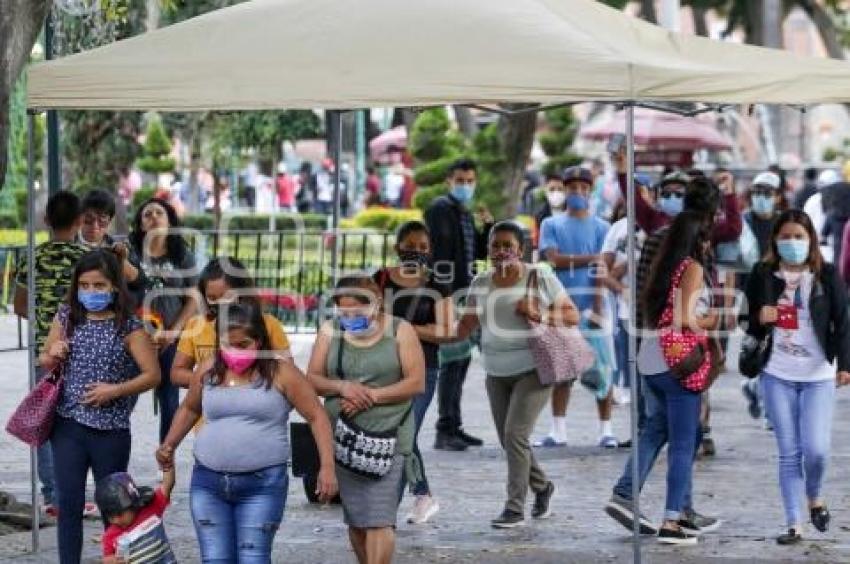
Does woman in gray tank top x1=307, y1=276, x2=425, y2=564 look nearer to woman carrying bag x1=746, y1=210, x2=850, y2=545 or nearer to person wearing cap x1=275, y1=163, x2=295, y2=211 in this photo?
woman carrying bag x1=746, y1=210, x2=850, y2=545

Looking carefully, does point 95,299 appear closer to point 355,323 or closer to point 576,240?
point 355,323

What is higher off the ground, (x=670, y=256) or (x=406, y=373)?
(x=670, y=256)

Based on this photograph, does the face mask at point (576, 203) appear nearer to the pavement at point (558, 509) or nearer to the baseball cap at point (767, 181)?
the pavement at point (558, 509)

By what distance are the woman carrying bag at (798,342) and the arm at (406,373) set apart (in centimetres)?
243

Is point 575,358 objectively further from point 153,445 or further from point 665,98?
point 153,445

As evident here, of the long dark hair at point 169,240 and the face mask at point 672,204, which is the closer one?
the long dark hair at point 169,240

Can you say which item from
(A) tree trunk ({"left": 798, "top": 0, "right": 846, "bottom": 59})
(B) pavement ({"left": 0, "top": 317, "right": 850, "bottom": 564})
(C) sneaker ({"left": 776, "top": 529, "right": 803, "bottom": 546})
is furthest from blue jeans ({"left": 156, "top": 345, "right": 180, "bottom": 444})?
(A) tree trunk ({"left": 798, "top": 0, "right": 846, "bottom": 59})

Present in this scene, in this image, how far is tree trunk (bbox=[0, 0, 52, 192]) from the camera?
10523mm

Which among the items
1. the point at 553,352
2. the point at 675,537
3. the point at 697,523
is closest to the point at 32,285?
the point at 553,352

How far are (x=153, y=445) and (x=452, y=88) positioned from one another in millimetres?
5728

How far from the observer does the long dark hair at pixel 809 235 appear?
10461 millimetres

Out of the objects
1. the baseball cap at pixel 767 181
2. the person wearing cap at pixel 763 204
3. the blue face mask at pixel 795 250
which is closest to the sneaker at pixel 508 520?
the blue face mask at pixel 795 250

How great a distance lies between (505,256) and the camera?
11180 millimetres

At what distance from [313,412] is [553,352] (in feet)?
10.0
